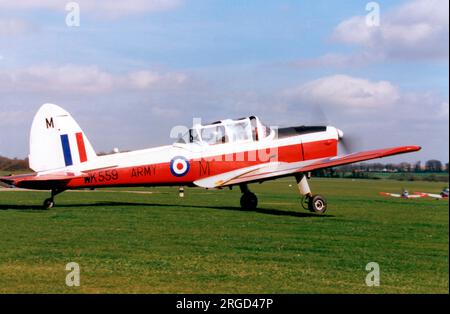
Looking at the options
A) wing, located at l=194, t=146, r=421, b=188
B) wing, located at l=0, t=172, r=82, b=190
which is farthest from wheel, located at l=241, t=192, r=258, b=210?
wing, located at l=0, t=172, r=82, b=190

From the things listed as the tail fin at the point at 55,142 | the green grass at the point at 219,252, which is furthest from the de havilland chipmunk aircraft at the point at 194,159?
the green grass at the point at 219,252

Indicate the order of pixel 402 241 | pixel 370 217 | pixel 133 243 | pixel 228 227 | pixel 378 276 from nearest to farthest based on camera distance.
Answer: pixel 378 276
pixel 133 243
pixel 402 241
pixel 228 227
pixel 370 217

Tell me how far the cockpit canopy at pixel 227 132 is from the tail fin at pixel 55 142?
9.56 ft

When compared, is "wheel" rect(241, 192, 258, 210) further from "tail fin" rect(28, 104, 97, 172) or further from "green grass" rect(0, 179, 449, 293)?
"tail fin" rect(28, 104, 97, 172)

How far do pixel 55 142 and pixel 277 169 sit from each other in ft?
21.2

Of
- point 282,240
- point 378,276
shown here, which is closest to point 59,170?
point 282,240

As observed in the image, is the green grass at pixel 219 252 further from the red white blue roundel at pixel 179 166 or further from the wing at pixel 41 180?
the red white blue roundel at pixel 179 166

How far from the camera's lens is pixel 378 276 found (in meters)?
7.96

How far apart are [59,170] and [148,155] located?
2509 millimetres

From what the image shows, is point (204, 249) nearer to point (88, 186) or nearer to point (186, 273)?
point (186, 273)

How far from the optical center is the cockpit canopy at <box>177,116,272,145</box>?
727 inches

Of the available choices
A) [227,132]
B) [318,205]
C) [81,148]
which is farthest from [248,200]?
[81,148]

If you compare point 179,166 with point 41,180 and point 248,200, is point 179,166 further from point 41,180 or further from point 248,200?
point 41,180

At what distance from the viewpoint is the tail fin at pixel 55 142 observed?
1700 cm
